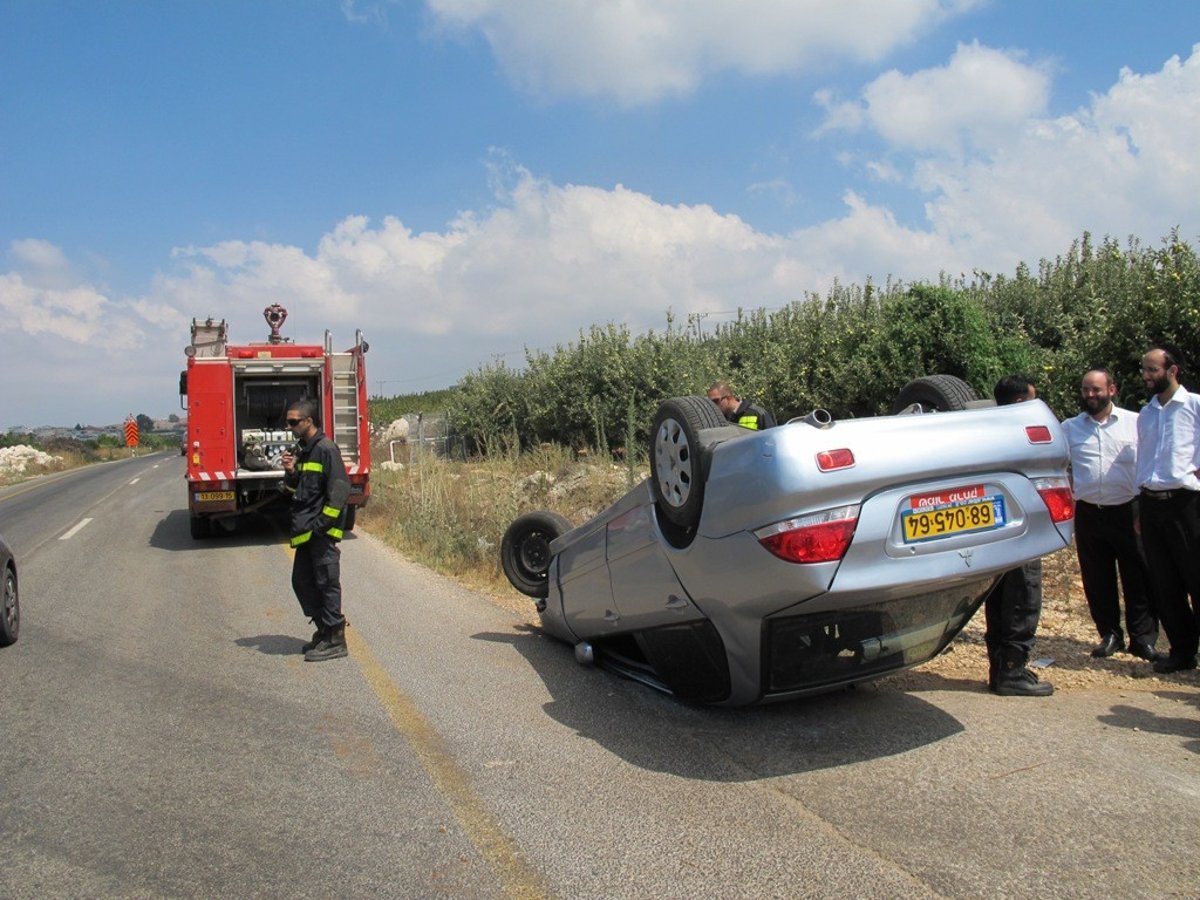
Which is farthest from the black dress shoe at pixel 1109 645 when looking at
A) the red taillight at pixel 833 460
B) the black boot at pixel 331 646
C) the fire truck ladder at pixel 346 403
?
the fire truck ladder at pixel 346 403

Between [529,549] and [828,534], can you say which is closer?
[828,534]

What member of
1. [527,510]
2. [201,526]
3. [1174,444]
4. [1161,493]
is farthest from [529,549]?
[201,526]

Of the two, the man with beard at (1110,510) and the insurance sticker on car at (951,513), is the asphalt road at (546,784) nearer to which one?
the man with beard at (1110,510)

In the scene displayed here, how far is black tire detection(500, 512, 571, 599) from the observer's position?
279 inches

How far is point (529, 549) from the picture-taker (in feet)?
23.9

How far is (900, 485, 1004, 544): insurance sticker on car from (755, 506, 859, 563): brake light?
0.88ft

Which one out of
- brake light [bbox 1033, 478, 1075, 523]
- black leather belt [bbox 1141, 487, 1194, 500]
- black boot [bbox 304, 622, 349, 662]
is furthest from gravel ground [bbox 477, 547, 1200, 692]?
black boot [bbox 304, 622, 349, 662]

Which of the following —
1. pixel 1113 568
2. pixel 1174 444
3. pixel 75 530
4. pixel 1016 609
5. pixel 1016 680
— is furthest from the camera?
pixel 75 530

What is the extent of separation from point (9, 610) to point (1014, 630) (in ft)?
23.2

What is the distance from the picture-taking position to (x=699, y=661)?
4531 millimetres

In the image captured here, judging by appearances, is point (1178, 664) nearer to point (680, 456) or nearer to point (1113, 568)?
point (1113, 568)

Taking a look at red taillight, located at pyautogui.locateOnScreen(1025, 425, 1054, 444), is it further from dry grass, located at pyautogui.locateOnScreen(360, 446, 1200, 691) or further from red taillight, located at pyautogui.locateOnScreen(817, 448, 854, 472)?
dry grass, located at pyautogui.locateOnScreen(360, 446, 1200, 691)

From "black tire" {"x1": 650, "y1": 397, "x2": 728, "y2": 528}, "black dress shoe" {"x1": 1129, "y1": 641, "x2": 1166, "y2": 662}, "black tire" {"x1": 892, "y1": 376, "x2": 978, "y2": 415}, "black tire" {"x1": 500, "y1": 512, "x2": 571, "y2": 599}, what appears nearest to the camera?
"black tire" {"x1": 650, "y1": 397, "x2": 728, "y2": 528}

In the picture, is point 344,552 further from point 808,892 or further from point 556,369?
point 556,369
